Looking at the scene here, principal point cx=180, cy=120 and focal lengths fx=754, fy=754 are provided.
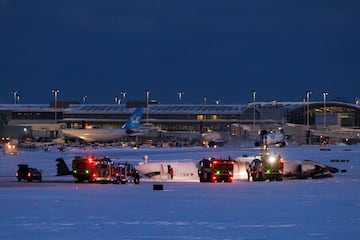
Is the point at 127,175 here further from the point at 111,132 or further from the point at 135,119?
the point at 135,119

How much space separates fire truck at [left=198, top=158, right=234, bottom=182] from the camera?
5041 centimetres

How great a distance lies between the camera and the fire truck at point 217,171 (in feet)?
165

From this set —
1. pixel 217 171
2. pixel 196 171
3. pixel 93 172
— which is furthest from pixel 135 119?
pixel 93 172

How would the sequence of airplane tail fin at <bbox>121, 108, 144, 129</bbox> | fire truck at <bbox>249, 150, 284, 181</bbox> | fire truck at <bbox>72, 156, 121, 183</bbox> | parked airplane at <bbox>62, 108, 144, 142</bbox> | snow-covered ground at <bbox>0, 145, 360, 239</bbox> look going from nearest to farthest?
1. snow-covered ground at <bbox>0, 145, 360, 239</bbox>
2. fire truck at <bbox>72, 156, 121, 183</bbox>
3. fire truck at <bbox>249, 150, 284, 181</bbox>
4. parked airplane at <bbox>62, 108, 144, 142</bbox>
5. airplane tail fin at <bbox>121, 108, 144, 129</bbox>

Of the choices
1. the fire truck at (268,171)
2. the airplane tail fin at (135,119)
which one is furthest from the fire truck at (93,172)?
the airplane tail fin at (135,119)

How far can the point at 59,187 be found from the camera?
4334cm

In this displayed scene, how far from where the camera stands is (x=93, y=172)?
4950 cm

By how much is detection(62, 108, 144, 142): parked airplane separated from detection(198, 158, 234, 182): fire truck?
94.9 metres

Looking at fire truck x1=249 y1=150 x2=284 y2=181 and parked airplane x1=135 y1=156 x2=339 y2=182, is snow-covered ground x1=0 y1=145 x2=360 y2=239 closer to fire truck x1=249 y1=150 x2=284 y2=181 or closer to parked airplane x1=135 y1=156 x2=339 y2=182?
fire truck x1=249 y1=150 x2=284 y2=181

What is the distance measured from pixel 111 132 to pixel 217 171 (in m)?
96.6

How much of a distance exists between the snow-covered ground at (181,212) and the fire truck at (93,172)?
508 cm

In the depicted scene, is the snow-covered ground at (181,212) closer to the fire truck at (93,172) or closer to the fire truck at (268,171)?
the fire truck at (93,172)

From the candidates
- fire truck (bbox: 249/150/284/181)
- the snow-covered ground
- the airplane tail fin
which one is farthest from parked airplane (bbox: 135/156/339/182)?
the airplane tail fin

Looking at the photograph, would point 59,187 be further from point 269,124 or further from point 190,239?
point 269,124
